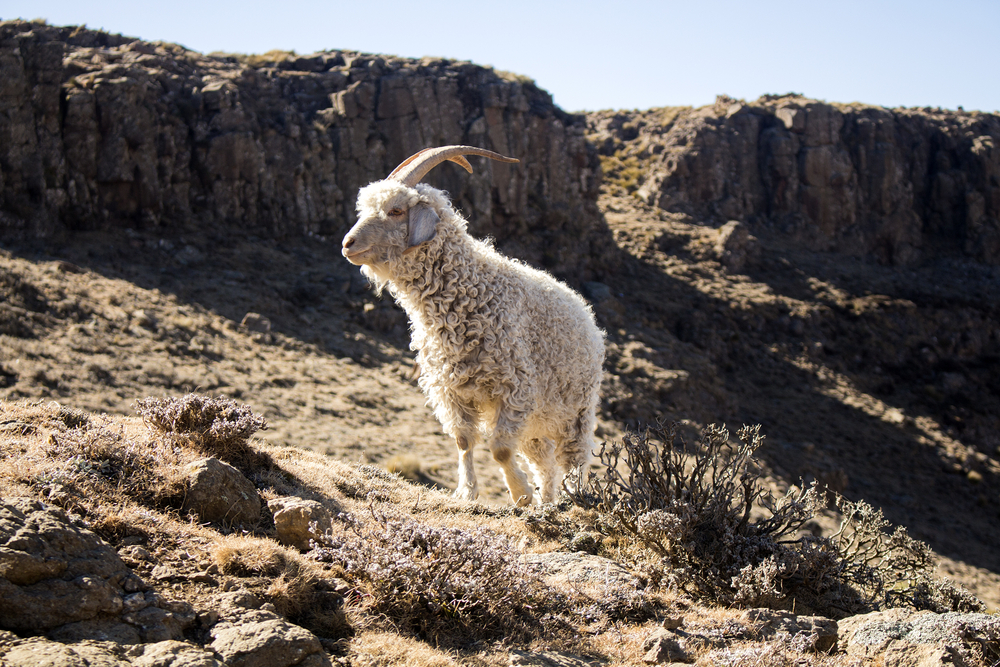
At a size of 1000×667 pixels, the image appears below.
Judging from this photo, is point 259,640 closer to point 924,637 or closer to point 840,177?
point 924,637

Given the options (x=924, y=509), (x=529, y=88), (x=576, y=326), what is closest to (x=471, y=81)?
(x=529, y=88)

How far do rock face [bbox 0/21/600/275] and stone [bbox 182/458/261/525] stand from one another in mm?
23146

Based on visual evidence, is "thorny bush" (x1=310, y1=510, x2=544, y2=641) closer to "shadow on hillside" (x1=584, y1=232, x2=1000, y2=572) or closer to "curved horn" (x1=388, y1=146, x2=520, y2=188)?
"curved horn" (x1=388, y1=146, x2=520, y2=188)

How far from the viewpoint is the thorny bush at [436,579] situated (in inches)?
134

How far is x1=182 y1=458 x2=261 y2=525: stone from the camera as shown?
3803 millimetres

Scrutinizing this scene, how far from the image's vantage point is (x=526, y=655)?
3.29 m

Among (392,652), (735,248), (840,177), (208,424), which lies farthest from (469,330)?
(840,177)

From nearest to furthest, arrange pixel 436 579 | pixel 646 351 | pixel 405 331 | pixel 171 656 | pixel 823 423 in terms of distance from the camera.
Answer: pixel 171 656 < pixel 436 579 < pixel 405 331 < pixel 646 351 < pixel 823 423

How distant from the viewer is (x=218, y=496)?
3852mm

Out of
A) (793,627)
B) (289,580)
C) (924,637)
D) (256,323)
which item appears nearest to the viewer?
(289,580)

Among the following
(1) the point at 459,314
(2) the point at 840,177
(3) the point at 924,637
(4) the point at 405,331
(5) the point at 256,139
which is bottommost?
(4) the point at 405,331

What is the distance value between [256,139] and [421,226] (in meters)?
25.1

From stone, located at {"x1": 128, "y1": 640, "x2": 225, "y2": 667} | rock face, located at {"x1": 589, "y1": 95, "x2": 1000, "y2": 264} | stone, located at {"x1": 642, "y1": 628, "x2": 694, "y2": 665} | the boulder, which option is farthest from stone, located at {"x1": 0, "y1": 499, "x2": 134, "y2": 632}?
rock face, located at {"x1": 589, "y1": 95, "x2": 1000, "y2": 264}

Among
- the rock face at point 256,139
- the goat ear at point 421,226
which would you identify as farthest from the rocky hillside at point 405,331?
the goat ear at point 421,226
